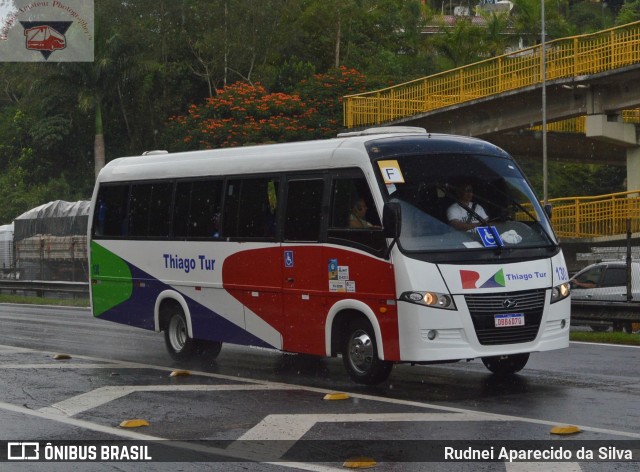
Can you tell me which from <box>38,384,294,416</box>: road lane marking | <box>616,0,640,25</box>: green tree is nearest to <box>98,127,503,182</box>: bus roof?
<box>38,384,294,416</box>: road lane marking

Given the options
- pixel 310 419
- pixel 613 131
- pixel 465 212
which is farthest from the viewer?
pixel 613 131

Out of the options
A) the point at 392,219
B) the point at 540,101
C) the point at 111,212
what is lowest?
the point at 392,219

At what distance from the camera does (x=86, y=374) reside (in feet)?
47.6

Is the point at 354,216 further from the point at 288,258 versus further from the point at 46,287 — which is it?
the point at 46,287

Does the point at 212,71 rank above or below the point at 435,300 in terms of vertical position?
above

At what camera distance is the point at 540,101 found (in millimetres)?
36750

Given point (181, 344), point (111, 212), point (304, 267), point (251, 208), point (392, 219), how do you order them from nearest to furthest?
point (392, 219) → point (304, 267) → point (251, 208) → point (181, 344) → point (111, 212)

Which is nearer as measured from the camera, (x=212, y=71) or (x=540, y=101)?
(x=540, y=101)

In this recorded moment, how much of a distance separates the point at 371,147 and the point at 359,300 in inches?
67.9

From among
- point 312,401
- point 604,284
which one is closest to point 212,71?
point 604,284

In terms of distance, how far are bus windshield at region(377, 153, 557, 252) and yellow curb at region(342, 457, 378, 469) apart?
3.96 m

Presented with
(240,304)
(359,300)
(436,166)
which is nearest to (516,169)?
(436,166)

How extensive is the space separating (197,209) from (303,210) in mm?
2550

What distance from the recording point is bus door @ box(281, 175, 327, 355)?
13297mm
